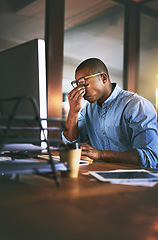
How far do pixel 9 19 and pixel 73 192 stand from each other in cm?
267

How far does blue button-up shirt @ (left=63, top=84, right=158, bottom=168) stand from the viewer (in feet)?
5.60

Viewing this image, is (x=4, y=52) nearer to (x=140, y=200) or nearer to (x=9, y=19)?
(x=140, y=200)

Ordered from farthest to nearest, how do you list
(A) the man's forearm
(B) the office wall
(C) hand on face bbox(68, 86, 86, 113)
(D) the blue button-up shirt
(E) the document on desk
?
(C) hand on face bbox(68, 86, 86, 113) < (D) the blue button-up shirt < (A) the man's forearm < (B) the office wall < (E) the document on desk

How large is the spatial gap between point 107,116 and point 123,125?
0.15 metres

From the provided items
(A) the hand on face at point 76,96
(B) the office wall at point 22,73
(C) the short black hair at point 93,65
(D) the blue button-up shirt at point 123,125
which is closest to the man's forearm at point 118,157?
(D) the blue button-up shirt at point 123,125

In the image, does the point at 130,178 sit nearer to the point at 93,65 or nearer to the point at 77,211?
the point at 77,211

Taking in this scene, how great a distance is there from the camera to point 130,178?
37.0 inches

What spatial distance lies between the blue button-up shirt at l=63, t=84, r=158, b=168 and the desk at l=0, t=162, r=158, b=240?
2.76ft

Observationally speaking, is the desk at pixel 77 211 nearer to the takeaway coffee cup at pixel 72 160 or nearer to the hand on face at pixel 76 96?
the takeaway coffee cup at pixel 72 160

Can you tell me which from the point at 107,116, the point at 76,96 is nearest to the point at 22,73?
the point at 76,96

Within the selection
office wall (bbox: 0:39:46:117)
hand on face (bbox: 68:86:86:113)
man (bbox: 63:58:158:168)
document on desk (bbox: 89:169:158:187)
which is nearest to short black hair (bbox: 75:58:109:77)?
man (bbox: 63:58:158:168)

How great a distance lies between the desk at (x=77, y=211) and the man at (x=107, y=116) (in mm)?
934

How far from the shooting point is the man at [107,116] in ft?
5.83

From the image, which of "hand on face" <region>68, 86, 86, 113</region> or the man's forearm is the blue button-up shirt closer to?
the man's forearm
